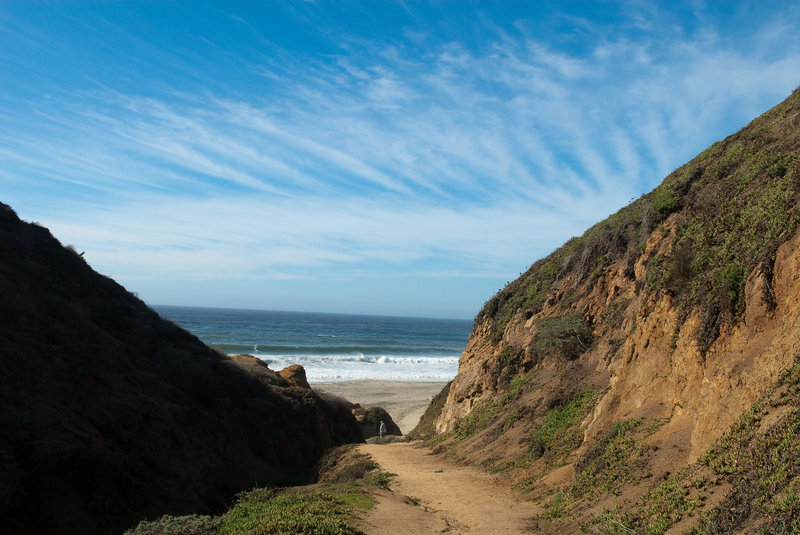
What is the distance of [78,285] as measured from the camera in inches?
808

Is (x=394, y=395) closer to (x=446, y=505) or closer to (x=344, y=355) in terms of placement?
(x=344, y=355)

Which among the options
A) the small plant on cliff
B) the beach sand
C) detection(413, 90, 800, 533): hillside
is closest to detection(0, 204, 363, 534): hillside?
detection(413, 90, 800, 533): hillside

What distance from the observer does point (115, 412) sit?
547 inches

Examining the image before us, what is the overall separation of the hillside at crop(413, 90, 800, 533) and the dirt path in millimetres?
643

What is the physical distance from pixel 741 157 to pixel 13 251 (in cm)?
2579

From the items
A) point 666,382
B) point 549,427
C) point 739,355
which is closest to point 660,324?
point 666,382

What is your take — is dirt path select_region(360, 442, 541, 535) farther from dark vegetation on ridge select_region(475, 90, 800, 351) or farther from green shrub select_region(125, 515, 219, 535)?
dark vegetation on ridge select_region(475, 90, 800, 351)

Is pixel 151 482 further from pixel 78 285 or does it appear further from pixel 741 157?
pixel 741 157

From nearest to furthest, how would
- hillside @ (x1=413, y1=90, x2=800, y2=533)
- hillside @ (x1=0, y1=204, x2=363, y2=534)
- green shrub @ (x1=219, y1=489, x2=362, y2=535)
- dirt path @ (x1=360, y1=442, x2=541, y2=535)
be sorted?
hillside @ (x1=413, y1=90, x2=800, y2=533) < green shrub @ (x1=219, y1=489, x2=362, y2=535) < dirt path @ (x1=360, y1=442, x2=541, y2=535) < hillside @ (x1=0, y1=204, x2=363, y2=534)

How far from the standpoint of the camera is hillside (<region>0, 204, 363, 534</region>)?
1023cm

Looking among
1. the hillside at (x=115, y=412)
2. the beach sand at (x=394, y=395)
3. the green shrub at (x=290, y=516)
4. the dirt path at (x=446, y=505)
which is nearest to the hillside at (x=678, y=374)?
the dirt path at (x=446, y=505)

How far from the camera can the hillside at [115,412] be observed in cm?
1023

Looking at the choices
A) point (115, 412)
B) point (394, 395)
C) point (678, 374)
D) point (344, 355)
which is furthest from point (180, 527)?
point (344, 355)

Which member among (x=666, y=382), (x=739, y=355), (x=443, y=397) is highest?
(x=739, y=355)
